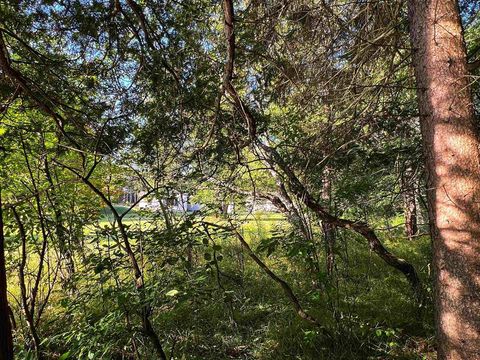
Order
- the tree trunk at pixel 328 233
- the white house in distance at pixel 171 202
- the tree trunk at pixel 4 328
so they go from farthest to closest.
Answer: the tree trunk at pixel 328 233
the white house in distance at pixel 171 202
the tree trunk at pixel 4 328

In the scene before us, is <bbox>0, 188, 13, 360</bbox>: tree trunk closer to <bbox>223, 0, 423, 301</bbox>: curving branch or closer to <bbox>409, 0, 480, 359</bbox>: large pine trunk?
<bbox>223, 0, 423, 301</bbox>: curving branch

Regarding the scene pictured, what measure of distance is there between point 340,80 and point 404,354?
9.30 feet

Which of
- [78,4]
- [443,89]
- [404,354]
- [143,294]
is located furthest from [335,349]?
[78,4]

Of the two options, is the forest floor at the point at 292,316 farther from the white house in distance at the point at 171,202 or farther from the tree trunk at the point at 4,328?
the tree trunk at the point at 4,328

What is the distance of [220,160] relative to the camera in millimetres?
3215

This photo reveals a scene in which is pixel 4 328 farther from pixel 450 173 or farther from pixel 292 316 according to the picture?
pixel 292 316

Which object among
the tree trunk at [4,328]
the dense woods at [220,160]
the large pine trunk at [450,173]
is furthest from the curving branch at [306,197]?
the tree trunk at [4,328]

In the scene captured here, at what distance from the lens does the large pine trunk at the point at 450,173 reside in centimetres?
208

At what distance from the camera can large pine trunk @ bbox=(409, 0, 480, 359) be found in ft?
6.84

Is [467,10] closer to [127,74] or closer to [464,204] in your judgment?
[464,204]

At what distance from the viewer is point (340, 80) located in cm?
361

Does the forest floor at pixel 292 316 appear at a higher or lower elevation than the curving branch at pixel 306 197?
lower

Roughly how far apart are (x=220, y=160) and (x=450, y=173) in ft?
6.32

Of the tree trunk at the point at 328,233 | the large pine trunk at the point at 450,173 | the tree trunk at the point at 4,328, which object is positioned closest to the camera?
the tree trunk at the point at 4,328
